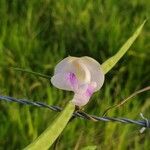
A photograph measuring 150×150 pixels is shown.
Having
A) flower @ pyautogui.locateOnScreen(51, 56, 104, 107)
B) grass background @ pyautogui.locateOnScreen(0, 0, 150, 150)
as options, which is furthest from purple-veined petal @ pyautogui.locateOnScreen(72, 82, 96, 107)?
grass background @ pyautogui.locateOnScreen(0, 0, 150, 150)

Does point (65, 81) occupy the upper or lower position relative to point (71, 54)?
upper

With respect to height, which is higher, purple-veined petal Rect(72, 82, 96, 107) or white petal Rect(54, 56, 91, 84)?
white petal Rect(54, 56, 91, 84)

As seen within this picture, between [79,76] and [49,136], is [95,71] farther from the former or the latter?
[49,136]

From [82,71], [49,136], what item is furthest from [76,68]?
[49,136]

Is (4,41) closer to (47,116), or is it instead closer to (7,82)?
(7,82)

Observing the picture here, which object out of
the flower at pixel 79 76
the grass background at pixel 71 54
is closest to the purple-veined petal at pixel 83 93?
the flower at pixel 79 76

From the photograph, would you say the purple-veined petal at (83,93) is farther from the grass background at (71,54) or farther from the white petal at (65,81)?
the grass background at (71,54)

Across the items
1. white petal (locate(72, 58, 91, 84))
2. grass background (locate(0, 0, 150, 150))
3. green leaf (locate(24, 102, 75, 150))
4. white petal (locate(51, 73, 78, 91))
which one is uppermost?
white petal (locate(72, 58, 91, 84))

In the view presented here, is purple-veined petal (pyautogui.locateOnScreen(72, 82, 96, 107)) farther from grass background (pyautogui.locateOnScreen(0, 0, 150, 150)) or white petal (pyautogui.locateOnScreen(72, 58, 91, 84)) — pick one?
grass background (pyautogui.locateOnScreen(0, 0, 150, 150))
